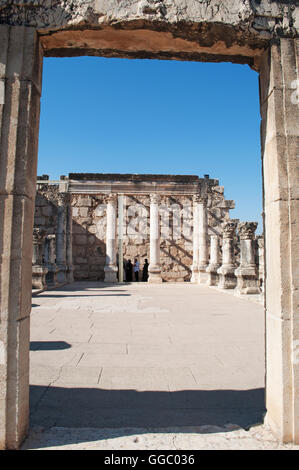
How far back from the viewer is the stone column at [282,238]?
2.51 meters

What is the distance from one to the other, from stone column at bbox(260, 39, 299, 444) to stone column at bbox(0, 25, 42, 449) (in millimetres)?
Result: 1800

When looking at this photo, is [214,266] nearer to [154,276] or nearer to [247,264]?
[154,276]

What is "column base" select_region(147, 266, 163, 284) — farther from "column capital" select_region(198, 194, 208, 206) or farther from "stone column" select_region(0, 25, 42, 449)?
"stone column" select_region(0, 25, 42, 449)

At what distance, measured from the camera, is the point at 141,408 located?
3.17 m

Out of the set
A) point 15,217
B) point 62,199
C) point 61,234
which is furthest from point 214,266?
point 15,217

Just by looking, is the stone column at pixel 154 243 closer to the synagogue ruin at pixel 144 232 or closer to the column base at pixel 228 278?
the synagogue ruin at pixel 144 232

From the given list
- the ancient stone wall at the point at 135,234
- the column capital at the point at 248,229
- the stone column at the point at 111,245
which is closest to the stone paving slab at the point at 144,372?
the column capital at the point at 248,229

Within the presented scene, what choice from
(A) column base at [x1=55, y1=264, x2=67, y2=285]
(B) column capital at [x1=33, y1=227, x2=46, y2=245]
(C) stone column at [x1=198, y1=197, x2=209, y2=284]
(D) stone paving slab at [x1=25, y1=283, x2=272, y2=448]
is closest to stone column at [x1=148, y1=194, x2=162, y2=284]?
(C) stone column at [x1=198, y1=197, x2=209, y2=284]

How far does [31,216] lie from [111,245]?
1580 cm

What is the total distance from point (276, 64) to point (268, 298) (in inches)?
70.2

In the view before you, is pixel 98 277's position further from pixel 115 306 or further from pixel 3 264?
pixel 3 264

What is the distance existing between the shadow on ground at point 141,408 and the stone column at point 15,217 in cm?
46

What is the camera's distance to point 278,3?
2691 millimetres

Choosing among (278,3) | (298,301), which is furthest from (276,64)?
(298,301)
